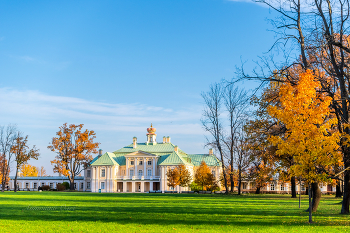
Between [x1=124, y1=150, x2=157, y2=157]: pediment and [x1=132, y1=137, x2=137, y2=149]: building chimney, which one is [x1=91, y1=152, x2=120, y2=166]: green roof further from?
[x1=132, y1=137, x2=137, y2=149]: building chimney

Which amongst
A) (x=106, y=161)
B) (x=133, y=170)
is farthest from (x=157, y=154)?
(x=106, y=161)

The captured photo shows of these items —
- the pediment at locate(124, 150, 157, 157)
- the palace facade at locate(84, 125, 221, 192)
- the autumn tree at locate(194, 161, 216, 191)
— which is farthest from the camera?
the pediment at locate(124, 150, 157, 157)

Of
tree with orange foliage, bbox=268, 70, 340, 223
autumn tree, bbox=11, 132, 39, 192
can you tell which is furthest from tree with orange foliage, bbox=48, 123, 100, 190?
tree with orange foliage, bbox=268, 70, 340, 223

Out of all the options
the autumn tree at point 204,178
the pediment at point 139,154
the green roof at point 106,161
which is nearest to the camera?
the autumn tree at point 204,178

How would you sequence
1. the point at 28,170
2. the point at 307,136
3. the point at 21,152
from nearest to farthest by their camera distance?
the point at 307,136, the point at 21,152, the point at 28,170

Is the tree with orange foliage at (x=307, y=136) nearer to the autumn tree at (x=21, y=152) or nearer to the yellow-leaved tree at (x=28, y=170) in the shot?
the autumn tree at (x=21, y=152)

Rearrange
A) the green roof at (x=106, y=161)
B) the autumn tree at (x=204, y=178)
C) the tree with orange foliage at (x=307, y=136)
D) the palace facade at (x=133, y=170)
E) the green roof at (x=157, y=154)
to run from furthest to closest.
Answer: the green roof at (x=106, y=161) < the palace facade at (x=133, y=170) < the green roof at (x=157, y=154) < the autumn tree at (x=204, y=178) < the tree with orange foliage at (x=307, y=136)

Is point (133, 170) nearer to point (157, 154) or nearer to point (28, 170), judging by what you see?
point (157, 154)

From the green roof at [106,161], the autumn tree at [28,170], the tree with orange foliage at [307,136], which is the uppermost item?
the tree with orange foliage at [307,136]

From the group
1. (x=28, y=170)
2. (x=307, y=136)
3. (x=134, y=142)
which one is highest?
(x=134, y=142)

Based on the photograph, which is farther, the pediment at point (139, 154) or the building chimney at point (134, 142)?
the building chimney at point (134, 142)

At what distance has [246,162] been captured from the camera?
4425 cm

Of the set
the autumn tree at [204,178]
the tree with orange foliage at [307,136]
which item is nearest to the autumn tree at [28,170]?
the autumn tree at [204,178]

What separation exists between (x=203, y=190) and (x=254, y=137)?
5079cm
